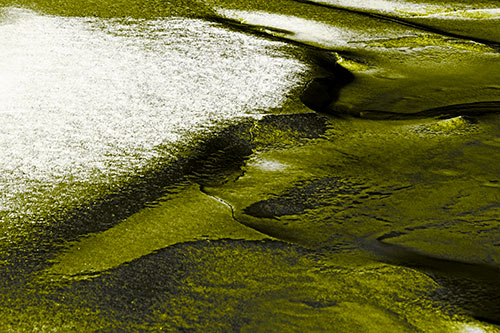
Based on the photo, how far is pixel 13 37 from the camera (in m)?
2.23

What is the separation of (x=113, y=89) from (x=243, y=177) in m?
0.62

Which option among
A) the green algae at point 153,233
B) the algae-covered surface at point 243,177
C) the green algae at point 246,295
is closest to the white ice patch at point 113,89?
the algae-covered surface at point 243,177

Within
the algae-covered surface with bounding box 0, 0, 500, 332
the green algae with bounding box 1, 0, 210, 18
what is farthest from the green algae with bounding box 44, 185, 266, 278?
the green algae with bounding box 1, 0, 210, 18

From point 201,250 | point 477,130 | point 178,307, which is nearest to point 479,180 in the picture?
point 477,130

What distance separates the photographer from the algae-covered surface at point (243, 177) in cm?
104

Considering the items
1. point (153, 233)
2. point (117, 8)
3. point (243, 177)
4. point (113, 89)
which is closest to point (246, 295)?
point (153, 233)

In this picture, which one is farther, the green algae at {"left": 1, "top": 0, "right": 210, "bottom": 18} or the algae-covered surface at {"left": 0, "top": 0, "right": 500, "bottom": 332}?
the green algae at {"left": 1, "top": 0, "right": 210, "bottom": 18}

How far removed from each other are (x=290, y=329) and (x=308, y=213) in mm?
370

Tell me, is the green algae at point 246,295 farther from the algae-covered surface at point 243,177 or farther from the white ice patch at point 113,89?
the white ice patch at point 113,89

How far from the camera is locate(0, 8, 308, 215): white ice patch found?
146 centimetres

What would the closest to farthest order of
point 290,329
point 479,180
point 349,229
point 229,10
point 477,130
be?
point 290,329, point 349,229, point 479,180, point 477,130, point 229,10

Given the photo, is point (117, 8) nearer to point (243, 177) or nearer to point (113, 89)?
point (113, 89)

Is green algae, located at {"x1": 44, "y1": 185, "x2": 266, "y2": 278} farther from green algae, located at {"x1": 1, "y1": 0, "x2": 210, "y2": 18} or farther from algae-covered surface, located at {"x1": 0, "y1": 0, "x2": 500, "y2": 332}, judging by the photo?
green algae, located at {"x1": 1, "y1": 0, "x2": 210, "y2": 18}

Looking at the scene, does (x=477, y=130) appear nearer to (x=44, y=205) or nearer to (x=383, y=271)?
(x=383, y=271)
